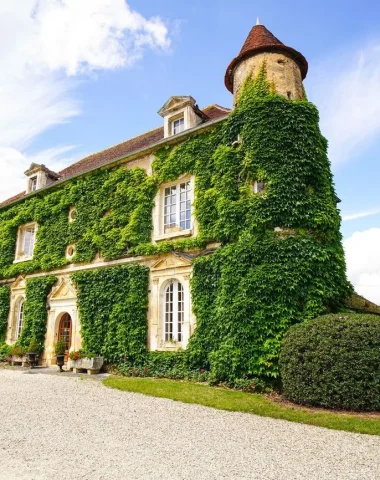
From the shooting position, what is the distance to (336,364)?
7328 millimetres

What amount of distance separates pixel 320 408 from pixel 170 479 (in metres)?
4.50

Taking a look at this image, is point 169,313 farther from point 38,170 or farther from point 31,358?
point 38,170

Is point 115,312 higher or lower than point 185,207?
lower

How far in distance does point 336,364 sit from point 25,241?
636 inches

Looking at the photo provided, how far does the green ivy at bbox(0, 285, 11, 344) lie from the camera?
17.5 m

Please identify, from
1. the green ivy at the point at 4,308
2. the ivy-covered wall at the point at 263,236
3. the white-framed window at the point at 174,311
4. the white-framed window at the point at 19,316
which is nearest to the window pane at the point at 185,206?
the ivy-covered wall at the point at 263,236

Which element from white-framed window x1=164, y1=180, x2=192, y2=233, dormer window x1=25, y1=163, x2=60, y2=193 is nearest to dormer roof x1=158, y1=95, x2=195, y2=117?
white-framed window x1=164, y1=180, x2=192, y2=233

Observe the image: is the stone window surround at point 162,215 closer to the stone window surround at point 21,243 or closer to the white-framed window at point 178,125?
the white-framed window at point 178,125

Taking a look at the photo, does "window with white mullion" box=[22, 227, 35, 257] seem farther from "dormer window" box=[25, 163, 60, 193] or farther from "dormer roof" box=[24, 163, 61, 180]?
"dormer roof" box=[24, 163, 61, 180]

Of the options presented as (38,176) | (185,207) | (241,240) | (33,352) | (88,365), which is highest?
(38,176)

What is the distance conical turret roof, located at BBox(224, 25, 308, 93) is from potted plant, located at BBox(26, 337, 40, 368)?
505 inches

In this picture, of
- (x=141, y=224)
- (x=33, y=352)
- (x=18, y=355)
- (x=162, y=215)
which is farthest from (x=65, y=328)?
(x=162, y=215)

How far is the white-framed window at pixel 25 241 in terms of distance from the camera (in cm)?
1827

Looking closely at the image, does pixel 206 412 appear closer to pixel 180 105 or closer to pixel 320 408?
pixel 320 408
